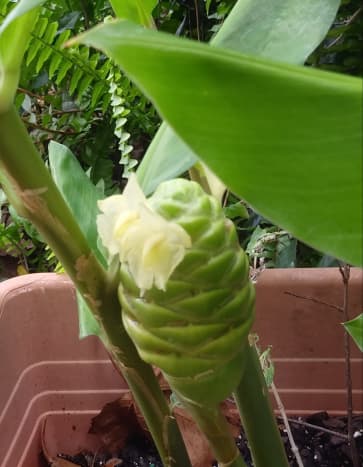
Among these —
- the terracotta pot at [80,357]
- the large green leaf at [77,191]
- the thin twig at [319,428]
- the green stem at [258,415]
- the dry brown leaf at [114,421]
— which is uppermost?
the large green leaf at [77,191]

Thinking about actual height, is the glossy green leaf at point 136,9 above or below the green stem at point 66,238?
above

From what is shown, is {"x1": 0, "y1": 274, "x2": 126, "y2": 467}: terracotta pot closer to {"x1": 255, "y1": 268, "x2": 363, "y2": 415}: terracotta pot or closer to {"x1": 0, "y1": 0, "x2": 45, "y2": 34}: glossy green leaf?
{"x1": 255, "y1": 268, "x2": 363, "y2": 415}: terracotta pot

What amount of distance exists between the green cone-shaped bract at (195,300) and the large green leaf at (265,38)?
0.05 metres

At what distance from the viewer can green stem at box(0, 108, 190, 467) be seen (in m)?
0.28

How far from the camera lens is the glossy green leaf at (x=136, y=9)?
1.45 feet

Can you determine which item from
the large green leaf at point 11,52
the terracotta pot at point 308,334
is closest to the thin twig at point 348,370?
the terracotta pot at point 308,334

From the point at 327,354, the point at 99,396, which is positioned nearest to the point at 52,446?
the point at 99,396

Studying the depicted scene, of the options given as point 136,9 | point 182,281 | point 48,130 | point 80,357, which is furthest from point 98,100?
point 182,281

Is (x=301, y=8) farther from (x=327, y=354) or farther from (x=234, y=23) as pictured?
(x=327, y=354)

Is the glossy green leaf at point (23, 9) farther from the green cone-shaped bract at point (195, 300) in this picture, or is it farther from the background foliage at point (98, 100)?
the background foliage at point (98, 100)

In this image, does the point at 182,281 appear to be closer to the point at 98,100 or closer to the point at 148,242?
the point at 148,242

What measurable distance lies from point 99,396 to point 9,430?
0.13 m

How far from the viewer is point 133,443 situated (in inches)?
30.5

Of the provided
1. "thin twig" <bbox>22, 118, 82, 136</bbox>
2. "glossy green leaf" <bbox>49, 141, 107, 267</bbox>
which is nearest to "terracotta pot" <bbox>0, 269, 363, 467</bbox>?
"glossy green leaf" <bbox>49, 141, 107, 267</bbox>
